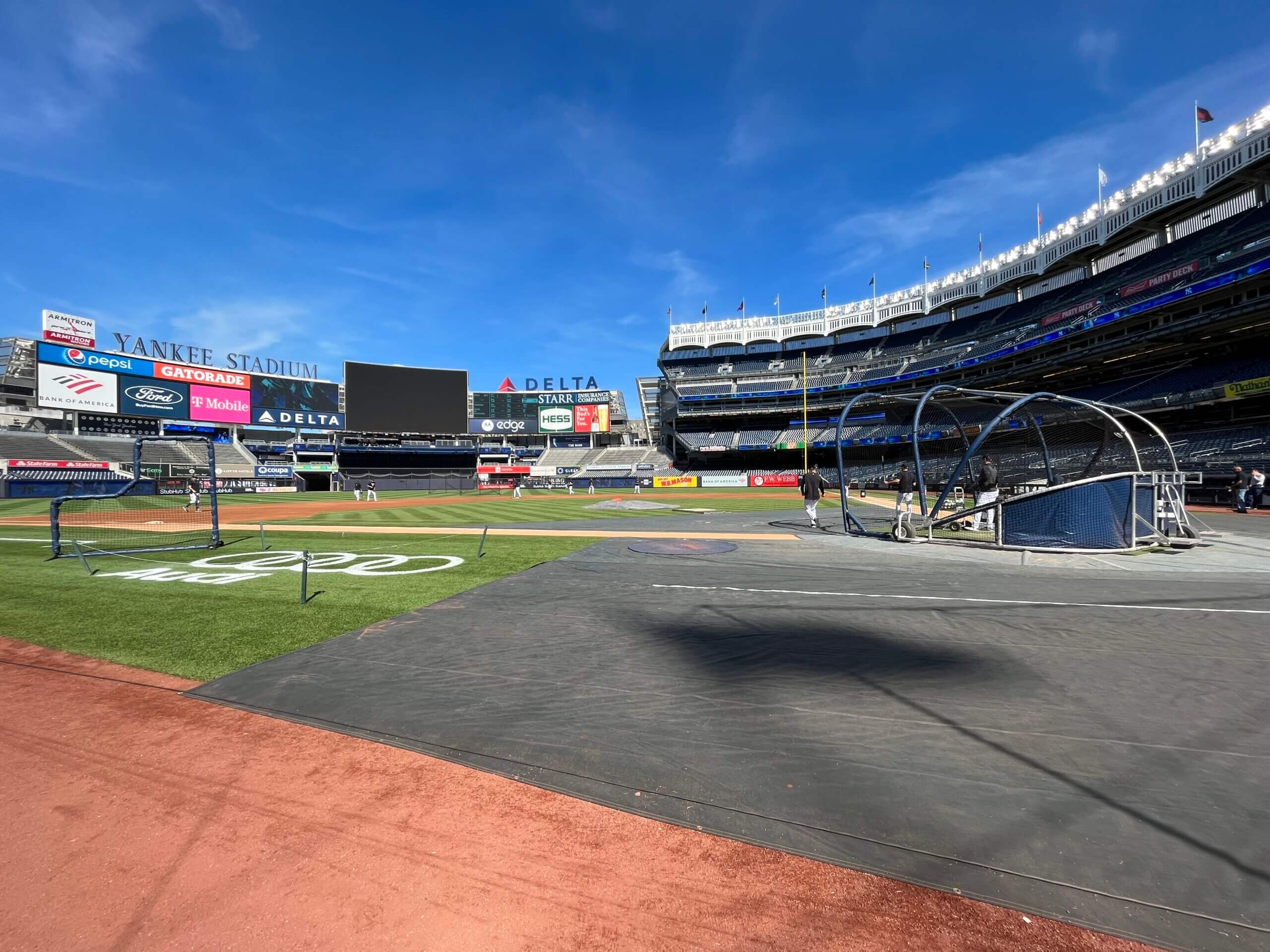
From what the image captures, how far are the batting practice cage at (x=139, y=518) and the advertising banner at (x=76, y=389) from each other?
29.0 meters

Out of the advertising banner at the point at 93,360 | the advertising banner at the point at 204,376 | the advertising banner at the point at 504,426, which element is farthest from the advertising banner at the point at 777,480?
the advertising banner at the point at 93,360

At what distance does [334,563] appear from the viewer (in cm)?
1066

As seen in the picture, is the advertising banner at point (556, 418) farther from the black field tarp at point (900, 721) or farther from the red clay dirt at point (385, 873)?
the red clay dirt at point (385, 873)

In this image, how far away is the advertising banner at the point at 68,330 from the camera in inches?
1969

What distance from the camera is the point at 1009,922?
2164 mm

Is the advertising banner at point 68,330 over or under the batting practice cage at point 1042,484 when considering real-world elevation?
over

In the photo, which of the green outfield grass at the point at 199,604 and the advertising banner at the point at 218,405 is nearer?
the green outfield grass at the point at 199,604

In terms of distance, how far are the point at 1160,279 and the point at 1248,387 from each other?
923cm

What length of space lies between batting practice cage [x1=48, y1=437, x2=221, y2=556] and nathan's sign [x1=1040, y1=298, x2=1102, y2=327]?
49825 millimetres

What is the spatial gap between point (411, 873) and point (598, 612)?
4461 millimetres

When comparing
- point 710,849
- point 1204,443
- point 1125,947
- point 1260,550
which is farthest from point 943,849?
point 1204,443

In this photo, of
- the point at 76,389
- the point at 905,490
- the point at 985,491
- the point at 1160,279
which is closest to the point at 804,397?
the point at 1160,279

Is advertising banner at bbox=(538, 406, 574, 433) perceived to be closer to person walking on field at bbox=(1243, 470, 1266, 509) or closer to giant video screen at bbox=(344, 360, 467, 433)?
giant video screen at bbox=(344, 360, 467, 433)

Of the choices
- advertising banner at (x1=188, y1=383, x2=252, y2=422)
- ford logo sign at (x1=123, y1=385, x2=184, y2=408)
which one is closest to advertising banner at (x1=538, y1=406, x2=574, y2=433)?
advertising banner at (x1=188, y1=383, x2=252, y2=422)
